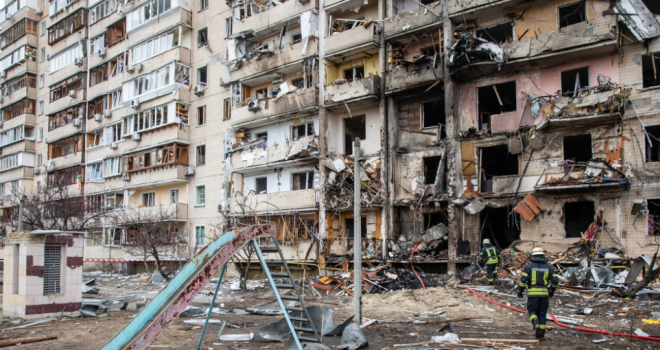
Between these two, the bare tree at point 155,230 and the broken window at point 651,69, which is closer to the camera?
the broken window at point 651,69

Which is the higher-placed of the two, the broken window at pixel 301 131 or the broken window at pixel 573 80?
the broken window at pixel 573 80

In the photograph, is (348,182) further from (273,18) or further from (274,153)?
(273,18)

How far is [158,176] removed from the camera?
36281 millimetres

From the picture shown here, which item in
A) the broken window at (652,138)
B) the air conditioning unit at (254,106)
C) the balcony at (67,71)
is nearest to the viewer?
the broken window at (652,138)

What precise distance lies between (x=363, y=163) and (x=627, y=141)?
1206 cm

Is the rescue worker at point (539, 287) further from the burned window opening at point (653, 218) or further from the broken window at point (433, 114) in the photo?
the broken window at point (433, 114)

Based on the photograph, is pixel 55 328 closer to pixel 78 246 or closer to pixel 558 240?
pixel 78 246

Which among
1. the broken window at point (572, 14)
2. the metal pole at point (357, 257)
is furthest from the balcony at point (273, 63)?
the metal pole at point (357, 257)

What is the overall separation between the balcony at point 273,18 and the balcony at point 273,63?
1768 millimetres

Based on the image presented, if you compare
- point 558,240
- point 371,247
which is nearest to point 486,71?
point 558,240

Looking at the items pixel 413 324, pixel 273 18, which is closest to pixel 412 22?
pixel 273 18

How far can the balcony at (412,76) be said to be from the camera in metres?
23.7

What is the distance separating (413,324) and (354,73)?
17.6m

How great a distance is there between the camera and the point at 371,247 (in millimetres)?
25500
